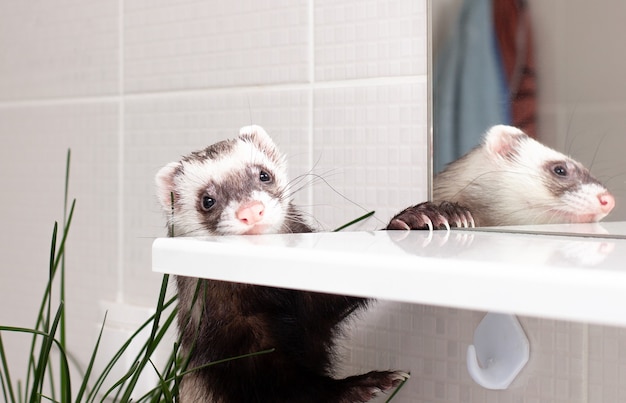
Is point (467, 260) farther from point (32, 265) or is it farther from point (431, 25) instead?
point (32, 265)

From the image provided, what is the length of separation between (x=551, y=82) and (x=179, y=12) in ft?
1.95

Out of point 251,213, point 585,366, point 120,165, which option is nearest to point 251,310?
point 251,213

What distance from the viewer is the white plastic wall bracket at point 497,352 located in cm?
81

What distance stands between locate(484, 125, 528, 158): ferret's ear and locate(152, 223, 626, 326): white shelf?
153mm

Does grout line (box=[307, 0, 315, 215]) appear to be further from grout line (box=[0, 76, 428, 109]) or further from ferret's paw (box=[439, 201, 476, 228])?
ferret's paw (box=[439, 201, 476, 228])

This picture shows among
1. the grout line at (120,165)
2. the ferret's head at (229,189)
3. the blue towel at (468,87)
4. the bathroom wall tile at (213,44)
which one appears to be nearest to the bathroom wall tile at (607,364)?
the blue towel at (468,87)

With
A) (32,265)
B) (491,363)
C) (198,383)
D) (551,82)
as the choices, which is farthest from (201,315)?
(32,265)

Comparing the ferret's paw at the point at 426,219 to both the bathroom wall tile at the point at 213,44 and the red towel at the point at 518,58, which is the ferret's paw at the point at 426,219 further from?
the bathroom wall tile at the point at 213,44

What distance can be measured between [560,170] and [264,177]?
310 mm

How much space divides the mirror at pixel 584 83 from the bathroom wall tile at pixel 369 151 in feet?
0.51

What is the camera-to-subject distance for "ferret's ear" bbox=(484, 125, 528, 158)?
0.80 metres

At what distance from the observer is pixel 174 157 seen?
3.76 ft

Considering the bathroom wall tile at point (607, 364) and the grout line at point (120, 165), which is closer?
the bathroom wall tile at point (607, 364)

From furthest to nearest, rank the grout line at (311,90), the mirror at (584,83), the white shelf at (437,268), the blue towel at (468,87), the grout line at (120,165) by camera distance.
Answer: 1. the grout line at (120,165)
2. the grout line at (311,90)
3. the blue towel at (468,87)
4. the mirror at (584,83)
5. the white shelf at (437,268)
